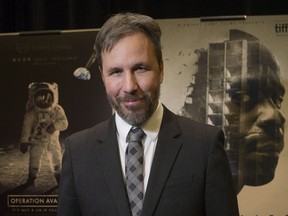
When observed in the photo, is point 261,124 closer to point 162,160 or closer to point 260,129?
point 260,129

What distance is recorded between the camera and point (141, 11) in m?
2.50

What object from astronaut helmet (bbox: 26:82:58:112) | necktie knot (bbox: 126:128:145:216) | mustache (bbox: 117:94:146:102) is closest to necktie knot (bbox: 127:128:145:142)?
necktie knot (bbox: 126:128:145:216)

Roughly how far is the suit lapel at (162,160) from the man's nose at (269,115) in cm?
105

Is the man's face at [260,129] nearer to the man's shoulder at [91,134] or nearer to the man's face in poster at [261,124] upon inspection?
the man's face in poster at [261,124]

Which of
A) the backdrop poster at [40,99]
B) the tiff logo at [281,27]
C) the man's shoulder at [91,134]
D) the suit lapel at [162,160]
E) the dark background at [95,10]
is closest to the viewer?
the suit lapel at [162,160]

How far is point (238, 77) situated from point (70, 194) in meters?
1.26

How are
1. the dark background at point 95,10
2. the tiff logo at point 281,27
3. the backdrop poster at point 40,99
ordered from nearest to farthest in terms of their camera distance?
the tiff logo at point 281,27 < the backdrop poster at point 40,99 < the dark background at point 95,10

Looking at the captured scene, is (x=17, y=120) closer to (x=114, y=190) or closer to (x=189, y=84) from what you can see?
(x=189, y=84)

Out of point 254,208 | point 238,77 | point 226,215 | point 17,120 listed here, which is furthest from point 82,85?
point 226,215

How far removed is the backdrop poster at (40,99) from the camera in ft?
7.47

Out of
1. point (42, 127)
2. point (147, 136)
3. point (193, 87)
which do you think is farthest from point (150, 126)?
point (42, 127)

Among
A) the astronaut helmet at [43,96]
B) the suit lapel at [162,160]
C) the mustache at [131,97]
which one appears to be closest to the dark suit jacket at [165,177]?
the suit lapel at [162,160]

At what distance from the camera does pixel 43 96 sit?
231 cm

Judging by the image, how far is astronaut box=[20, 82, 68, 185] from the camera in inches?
90.0
